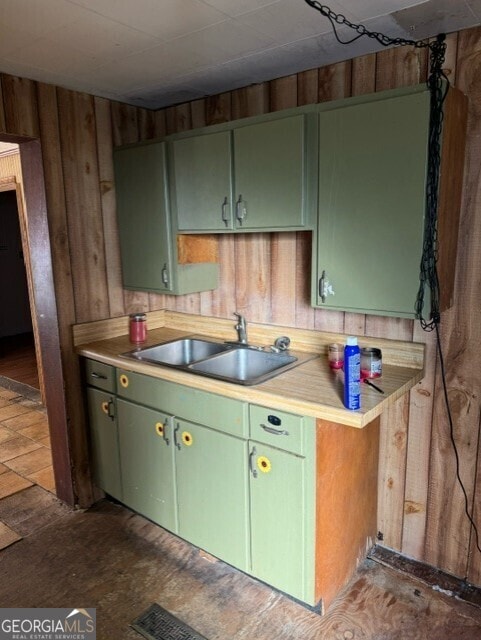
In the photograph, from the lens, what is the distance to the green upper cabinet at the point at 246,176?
2.01 m

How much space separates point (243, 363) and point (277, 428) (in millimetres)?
746

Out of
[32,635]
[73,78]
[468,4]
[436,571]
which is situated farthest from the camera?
[73,78]

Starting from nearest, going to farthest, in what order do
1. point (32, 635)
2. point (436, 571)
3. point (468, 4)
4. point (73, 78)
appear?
1. point (468, 4)
2. point (32, 635)
3. point (436, 571)
4. point (73, 78)

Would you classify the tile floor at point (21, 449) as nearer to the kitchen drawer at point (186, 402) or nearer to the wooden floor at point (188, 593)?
the wooden floor at point (188, 593)

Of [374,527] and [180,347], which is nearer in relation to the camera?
[374,527]

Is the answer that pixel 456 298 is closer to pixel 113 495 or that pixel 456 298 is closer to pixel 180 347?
pixel 180 347

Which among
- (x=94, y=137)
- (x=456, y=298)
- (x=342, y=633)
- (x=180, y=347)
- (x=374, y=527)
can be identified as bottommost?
(x=342, y=633)

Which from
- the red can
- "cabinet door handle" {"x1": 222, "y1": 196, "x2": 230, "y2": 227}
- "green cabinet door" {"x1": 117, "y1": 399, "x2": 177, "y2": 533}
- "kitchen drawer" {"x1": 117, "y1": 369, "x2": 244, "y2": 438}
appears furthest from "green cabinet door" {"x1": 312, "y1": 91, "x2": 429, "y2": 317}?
the red can

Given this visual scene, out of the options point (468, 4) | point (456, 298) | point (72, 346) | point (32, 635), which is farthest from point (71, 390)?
point (468, 4)

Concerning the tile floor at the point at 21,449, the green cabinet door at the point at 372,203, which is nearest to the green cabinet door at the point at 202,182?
the green cabinet door at the point at 372,203

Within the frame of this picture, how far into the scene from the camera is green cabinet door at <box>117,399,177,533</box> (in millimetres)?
2318

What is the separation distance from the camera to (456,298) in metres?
2.00

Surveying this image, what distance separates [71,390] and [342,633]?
182 centimetres

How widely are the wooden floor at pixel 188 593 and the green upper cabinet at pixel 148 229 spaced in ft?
4.60
